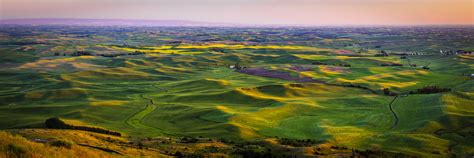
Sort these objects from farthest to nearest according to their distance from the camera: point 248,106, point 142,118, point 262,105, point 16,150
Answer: point 262,105 < point 248,106 < point 142,118 < point 16,150

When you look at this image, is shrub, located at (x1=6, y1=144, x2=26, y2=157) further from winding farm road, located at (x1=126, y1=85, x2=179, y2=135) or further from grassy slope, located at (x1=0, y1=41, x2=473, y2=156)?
winding farm road, located at (x1=126, y1=85, x2=179, y2=135)

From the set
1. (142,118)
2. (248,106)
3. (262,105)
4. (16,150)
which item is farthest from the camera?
(262,105)

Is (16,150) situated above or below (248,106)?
above

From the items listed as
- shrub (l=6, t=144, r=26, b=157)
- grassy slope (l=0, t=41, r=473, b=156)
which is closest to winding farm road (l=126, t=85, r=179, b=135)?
grassy slope (l=0, t=41, r=473, b=156)

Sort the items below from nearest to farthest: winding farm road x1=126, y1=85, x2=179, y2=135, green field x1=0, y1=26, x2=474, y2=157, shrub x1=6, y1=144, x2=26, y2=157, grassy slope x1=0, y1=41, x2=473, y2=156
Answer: shrub x1=6, y1=144, x2=26, y2=157 → green field x1=0, y1=26, x2=474, y2=157 → grassy slope x1=0, y1=41, x2=473, y2=156 → winding farm road x1=126, y1=85, x2=179, y2=135

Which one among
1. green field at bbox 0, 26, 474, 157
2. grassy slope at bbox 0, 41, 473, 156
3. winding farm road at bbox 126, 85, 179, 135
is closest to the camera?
green field at bbox 0, 26, 474, 157

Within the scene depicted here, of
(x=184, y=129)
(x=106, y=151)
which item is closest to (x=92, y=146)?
(x=106, y=151)

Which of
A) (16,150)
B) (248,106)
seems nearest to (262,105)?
(248,106)

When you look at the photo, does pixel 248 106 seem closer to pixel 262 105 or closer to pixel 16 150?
pixel 262 105

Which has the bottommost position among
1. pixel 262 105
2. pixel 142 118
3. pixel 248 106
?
pixel 248 106

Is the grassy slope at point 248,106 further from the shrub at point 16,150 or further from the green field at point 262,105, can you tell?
the shrub at point 16,150

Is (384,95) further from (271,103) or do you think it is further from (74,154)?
(74,154)
